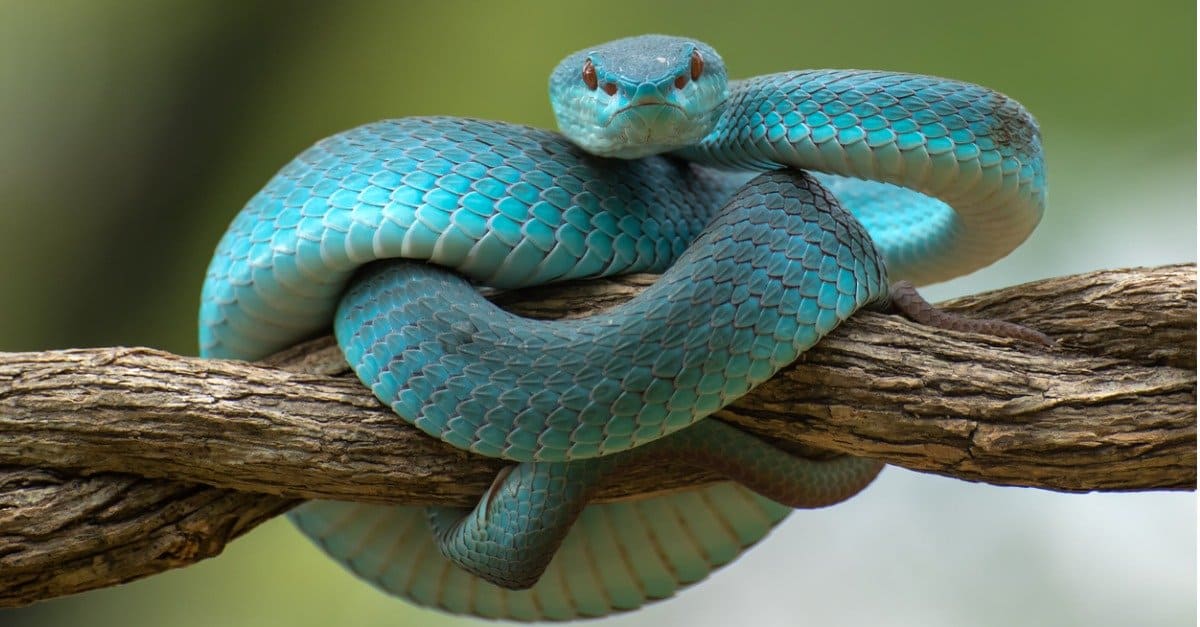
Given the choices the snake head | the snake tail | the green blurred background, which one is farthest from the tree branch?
the green blurred background

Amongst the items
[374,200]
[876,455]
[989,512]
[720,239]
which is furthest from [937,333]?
[989,512]

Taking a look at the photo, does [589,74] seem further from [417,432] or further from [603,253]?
[417,432]

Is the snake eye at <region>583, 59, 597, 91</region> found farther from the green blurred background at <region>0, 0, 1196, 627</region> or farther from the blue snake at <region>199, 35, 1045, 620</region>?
the green blurred background at <region>0, 0, 1196, 627</region>

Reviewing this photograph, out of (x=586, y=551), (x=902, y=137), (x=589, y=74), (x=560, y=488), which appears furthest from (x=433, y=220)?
(x=586, y=551)

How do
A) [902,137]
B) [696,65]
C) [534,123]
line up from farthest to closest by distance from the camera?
[534,123] < [696,65] < [902,137]

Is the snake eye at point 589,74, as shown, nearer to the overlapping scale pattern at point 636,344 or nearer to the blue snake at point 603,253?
the blue snake at point 603,253

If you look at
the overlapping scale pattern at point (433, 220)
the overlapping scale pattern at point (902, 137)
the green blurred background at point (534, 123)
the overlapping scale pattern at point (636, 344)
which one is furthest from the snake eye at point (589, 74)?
the green blurred background at point (534, 123)
